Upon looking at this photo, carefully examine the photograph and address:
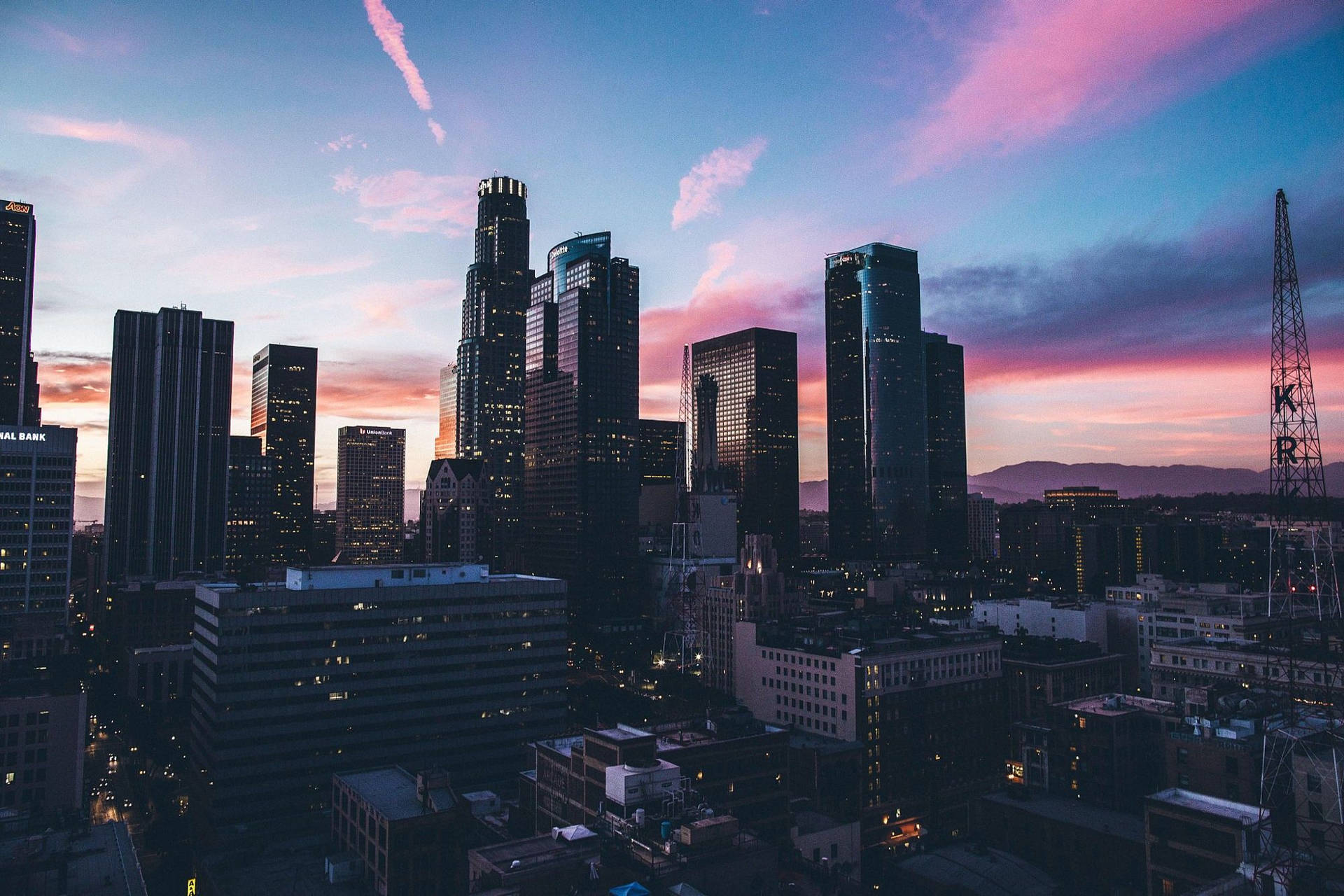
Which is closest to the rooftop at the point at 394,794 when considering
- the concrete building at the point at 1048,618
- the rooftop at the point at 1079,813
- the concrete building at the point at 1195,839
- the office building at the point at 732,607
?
the concrete building at the point at 1195,839

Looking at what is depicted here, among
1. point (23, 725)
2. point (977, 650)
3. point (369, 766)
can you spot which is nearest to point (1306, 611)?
point (977, 650)

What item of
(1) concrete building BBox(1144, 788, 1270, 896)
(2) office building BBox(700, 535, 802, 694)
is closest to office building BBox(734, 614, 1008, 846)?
(2) office building BBox(700, 535, 802, 694)

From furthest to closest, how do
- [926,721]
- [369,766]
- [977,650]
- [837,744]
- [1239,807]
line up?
[977,650] → [926,721] → [837,744] → [369,766] → [1239,807]

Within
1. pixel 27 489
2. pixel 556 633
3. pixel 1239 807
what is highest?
pixel 27 489

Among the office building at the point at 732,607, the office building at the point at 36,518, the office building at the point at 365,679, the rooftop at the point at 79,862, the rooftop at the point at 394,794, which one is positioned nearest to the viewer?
the rooftop at the point at 79,862

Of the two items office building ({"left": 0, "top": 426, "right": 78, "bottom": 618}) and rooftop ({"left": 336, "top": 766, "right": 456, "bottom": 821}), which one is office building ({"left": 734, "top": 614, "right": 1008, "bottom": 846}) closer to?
rooftop ({"left": 336, "top": 766, "right": 456, "bottom": 821})

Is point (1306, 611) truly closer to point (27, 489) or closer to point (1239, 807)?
point (1239, 807)

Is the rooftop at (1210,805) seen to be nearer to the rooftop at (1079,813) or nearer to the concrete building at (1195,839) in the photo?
the concrete building at (1195,839)
